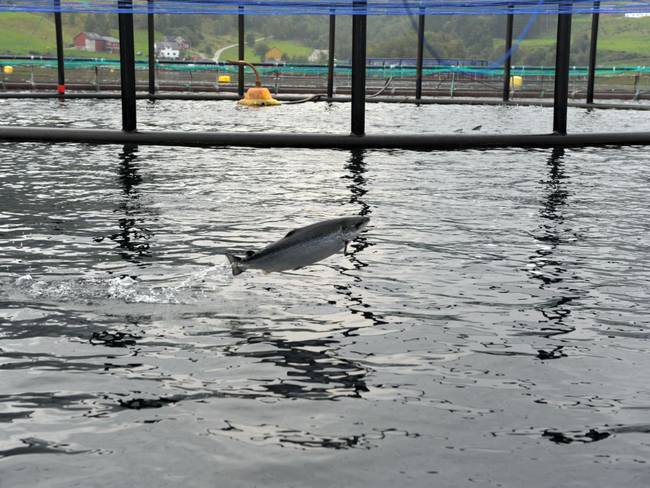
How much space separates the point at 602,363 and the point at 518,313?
113 cm

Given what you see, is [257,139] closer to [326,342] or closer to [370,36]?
[326,342]

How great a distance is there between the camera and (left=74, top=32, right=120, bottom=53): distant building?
161625mm

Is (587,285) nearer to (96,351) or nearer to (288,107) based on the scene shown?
(96,351)

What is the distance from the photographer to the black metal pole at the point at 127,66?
18.8 meters

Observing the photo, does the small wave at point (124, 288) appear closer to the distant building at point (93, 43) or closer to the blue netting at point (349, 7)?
the blue netting at point (349, 7)

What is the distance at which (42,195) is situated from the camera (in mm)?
11969

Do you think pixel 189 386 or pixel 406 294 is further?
pixel 406 294

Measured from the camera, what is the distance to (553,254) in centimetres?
859

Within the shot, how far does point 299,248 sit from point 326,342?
0.60m

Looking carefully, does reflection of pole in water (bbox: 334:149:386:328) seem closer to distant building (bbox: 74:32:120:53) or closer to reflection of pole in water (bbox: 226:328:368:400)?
reflection of pole in water (bbox: 226:328:368:400)

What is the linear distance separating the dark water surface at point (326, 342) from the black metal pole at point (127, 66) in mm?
6722

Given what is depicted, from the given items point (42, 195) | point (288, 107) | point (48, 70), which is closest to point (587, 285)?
point (42, 195)

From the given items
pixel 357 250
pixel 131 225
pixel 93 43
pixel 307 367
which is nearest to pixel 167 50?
pixel 93 43

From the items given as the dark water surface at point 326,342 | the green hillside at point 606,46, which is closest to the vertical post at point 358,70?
the dark water surface at point 326,342
